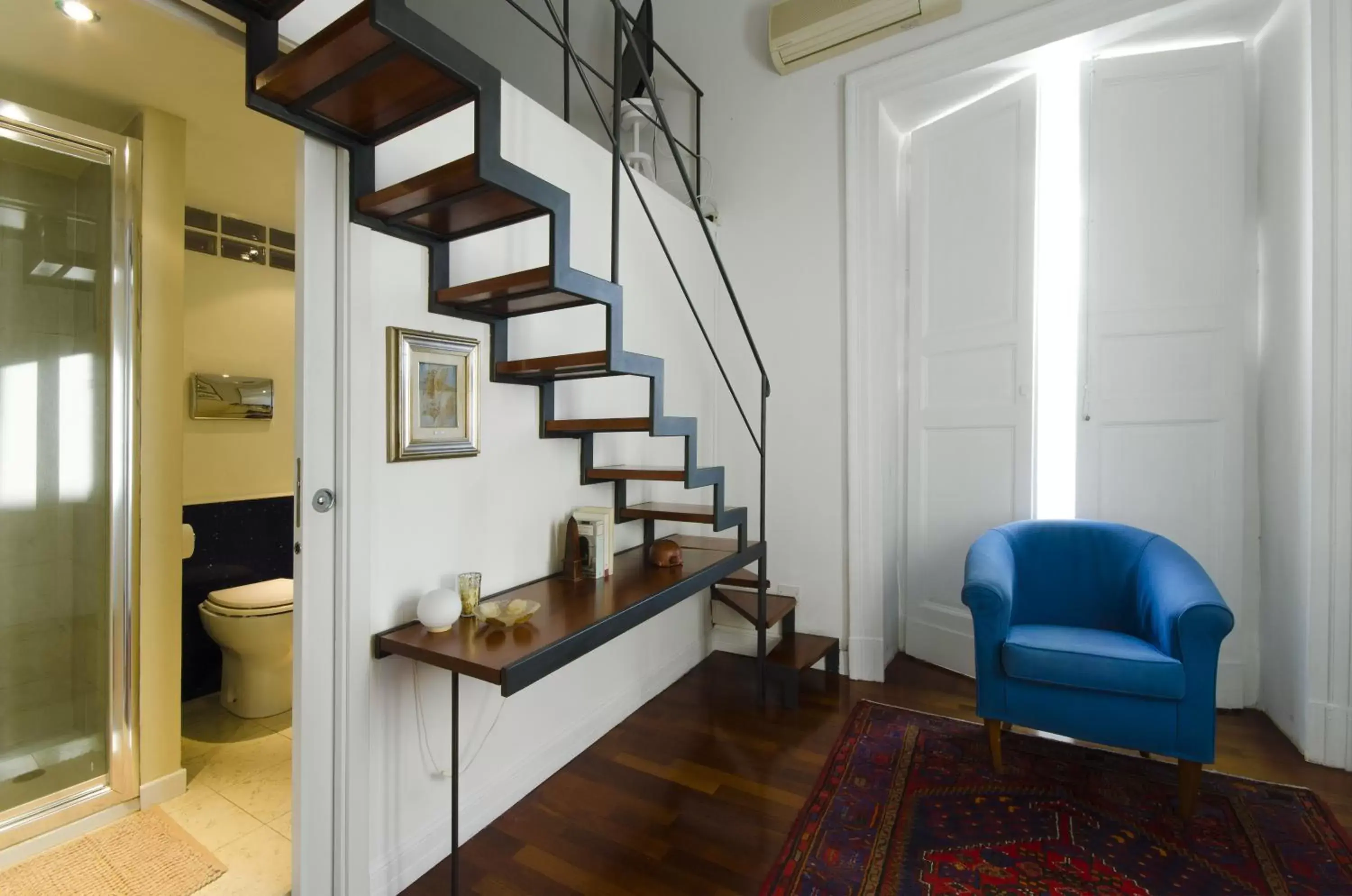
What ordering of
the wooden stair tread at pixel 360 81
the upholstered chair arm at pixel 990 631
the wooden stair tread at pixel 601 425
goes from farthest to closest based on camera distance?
the upholstered chair arm at pixel 990 631, the wooden stair tread at pixel 601 425, the wooden stair tread at pixel 360 81

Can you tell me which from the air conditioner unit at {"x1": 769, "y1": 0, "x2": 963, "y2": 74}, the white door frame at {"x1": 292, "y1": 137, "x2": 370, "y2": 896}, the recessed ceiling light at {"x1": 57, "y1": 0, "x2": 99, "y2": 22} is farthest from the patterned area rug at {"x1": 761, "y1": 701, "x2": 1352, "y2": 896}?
the air conditioner unit at {"x1": 769, "y1": 0, "x2": 963, "y2": 74}

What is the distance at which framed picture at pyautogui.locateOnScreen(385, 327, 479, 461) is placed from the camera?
1669mm

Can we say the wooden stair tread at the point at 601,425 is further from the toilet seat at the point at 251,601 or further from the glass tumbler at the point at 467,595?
the toilet seat at the point at 251,601

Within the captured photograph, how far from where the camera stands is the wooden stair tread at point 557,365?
69.2 inches

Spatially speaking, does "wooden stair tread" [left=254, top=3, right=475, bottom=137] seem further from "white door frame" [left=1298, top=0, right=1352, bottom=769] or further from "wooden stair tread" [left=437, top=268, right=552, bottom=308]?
"white door frame" [left=1298, top=0, right=1352, bottom=769]

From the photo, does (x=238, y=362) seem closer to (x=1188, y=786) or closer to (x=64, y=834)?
(x=64, y=834)

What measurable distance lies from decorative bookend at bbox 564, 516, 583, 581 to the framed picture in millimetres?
472

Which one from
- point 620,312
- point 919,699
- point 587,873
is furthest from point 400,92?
point 919,699

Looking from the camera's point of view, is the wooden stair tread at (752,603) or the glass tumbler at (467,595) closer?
the glass tumbler at (467,595)

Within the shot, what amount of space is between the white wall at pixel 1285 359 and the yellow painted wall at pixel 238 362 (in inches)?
162

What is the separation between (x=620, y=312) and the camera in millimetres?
1782

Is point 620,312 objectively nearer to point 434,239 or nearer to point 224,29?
point 434,239

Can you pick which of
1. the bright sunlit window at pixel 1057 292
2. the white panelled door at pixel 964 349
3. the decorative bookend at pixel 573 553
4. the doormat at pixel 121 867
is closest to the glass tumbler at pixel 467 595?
the decorative bookend at pixel 573 553

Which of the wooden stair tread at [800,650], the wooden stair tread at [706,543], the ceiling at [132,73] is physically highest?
the ceiling at [132,73]
